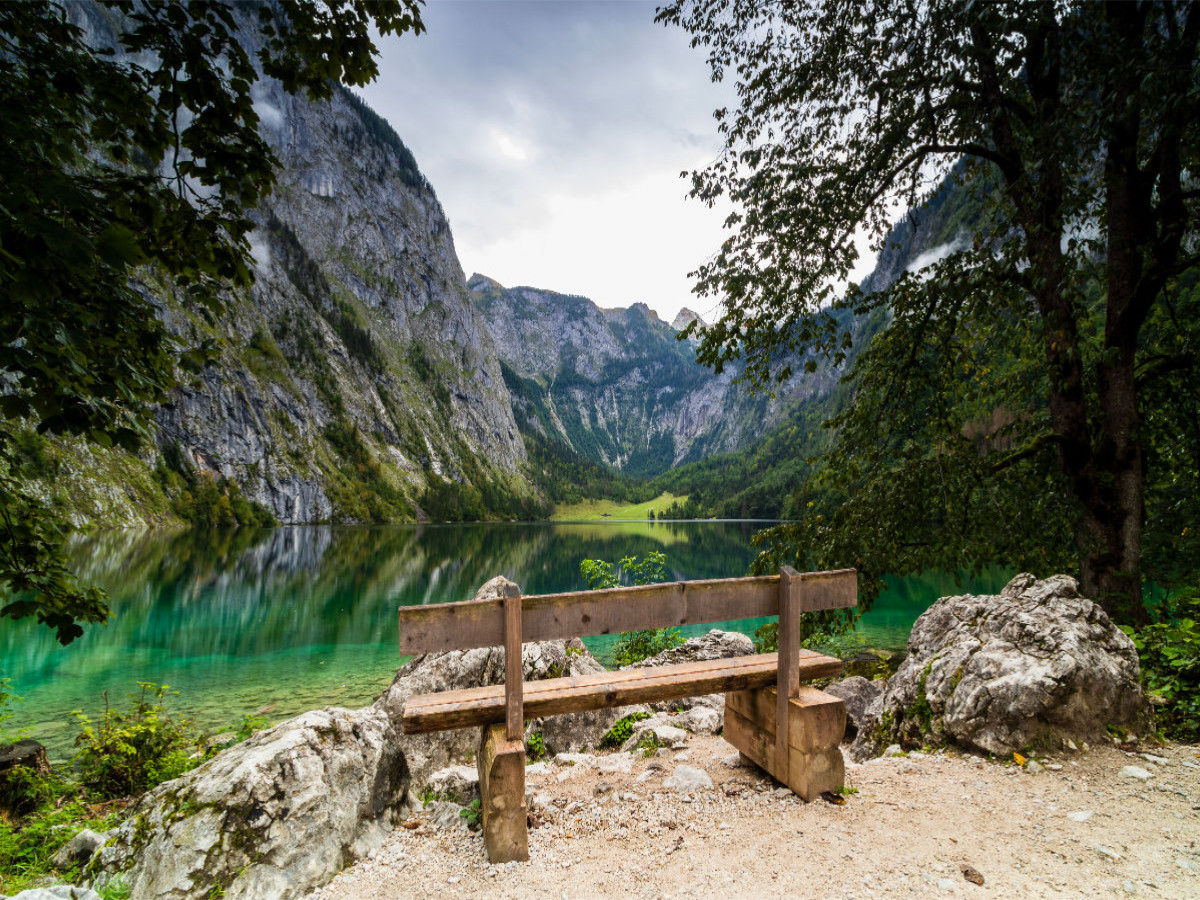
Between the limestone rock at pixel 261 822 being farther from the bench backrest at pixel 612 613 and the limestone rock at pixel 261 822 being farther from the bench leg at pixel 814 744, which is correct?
the bench leg at pixel 814 744

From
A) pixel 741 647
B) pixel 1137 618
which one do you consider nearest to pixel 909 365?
Result: pixel 1137 618

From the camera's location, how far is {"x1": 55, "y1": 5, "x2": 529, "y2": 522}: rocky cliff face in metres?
114

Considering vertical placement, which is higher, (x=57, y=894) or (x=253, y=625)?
(x=57, y=894)

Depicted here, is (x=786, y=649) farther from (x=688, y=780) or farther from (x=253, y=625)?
(x=253, y=625)

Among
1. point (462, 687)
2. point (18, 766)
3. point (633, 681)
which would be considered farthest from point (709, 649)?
point (18, 766)

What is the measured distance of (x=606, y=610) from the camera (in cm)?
456

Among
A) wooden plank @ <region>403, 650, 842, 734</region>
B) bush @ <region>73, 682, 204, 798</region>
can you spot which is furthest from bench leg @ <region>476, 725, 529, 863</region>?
bush @ <region>73, 682, 204, 798</region>

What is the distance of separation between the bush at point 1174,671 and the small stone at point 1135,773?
1186 millimetres

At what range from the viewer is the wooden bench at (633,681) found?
13.7 feet

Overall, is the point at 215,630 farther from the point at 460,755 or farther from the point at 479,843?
the point at 479,843

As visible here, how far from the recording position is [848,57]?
7848mm

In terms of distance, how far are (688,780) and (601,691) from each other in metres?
1.57

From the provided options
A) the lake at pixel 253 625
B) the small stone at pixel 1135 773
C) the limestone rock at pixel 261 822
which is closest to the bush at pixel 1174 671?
the small stone at pixel 1135 773

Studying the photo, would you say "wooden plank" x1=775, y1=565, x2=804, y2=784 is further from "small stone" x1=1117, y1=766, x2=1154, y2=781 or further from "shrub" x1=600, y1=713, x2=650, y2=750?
"shrub" x1=600, y1=713, x2=650, y2=750
